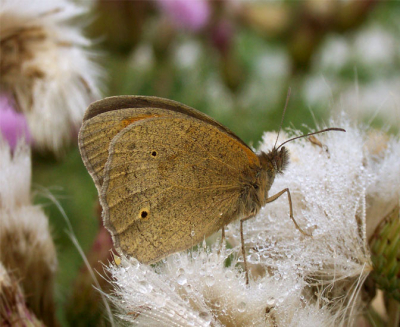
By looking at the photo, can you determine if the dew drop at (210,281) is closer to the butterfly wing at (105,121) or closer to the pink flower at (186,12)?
the butterfly wing at (105,121)

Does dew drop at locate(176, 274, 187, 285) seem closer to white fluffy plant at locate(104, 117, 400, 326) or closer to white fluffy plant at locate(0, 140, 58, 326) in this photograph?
white fluffy plant at locate(104, 117, 400, 326)

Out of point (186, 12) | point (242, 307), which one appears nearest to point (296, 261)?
point (242, 307)

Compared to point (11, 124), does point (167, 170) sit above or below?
above

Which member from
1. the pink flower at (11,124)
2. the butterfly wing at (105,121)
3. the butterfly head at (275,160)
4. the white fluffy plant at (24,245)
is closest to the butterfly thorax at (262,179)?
the butterfly head at (275,160)

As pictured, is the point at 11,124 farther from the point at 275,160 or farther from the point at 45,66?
the point at 275,160

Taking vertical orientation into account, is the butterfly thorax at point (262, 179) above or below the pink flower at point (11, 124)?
above

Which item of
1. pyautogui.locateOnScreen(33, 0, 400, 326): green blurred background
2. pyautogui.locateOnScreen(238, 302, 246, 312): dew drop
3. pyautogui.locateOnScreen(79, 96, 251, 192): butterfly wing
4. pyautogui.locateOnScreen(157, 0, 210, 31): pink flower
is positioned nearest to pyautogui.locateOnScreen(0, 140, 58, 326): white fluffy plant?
pyautogui.locateOnScreen(79, 96, 251, 192): butterfly wing
